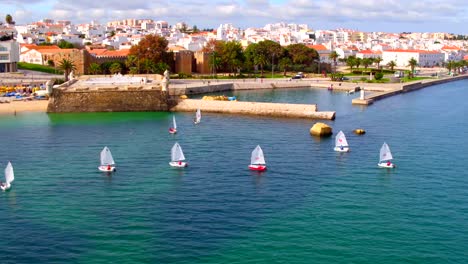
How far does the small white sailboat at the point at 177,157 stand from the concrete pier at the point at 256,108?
2573 centimetres

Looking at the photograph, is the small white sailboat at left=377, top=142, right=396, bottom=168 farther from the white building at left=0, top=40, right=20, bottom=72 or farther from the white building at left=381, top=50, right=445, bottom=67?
the white building at left=381, top=50, right=445, bottom=67

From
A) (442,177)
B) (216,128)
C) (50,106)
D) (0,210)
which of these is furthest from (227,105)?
(0,210)

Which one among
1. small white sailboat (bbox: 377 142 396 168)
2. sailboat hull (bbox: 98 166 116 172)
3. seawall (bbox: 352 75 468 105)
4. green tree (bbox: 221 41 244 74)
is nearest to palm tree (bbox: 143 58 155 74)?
green tree (bbox: 221 41 244 74)

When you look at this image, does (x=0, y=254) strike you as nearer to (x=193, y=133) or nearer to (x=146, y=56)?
(x=193, y=133)

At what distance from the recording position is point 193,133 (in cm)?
5525

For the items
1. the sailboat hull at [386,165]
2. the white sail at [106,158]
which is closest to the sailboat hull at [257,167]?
the sailboat hull at [386,165]

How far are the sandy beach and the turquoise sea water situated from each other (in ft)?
41.2

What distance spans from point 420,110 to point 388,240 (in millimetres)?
50143

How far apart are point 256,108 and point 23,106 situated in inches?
1158

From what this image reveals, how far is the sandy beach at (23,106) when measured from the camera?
70000 millimetres

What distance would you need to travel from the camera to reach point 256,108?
221ft

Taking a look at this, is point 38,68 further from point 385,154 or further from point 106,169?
point 385,154

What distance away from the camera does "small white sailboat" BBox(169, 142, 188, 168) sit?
134ft

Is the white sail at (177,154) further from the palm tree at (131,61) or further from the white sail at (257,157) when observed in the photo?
the palm tree at (131,61)
